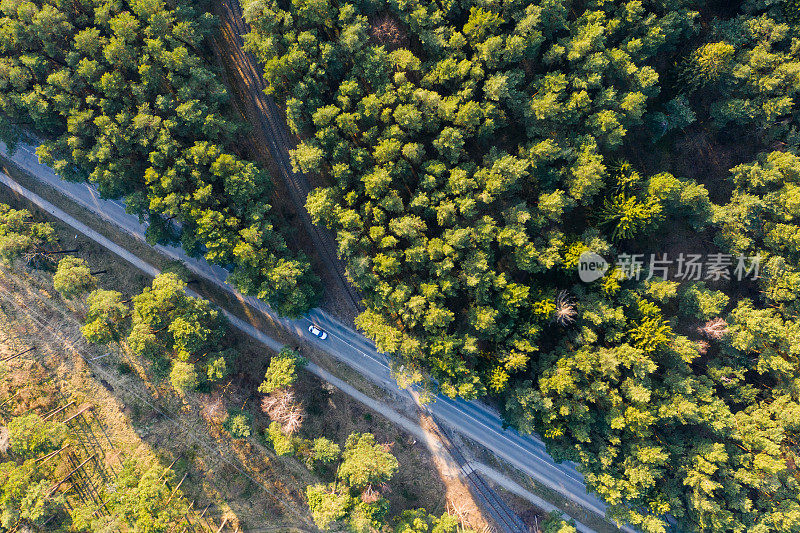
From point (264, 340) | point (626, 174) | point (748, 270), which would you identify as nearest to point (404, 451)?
point (264, 340)

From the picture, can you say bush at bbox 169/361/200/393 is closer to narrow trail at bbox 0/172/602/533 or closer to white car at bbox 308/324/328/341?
narrow trail at bbox 0/172/602/533

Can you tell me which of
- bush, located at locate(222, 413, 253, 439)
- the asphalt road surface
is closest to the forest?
bush, located at locate(222, 413, 253, 439)

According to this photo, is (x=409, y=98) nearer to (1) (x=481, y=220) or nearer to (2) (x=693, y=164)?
(1) (x=481, y=220)

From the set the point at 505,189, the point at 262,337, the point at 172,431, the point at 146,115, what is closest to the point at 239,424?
the point at 262,337

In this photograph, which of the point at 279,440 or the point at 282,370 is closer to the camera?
the point at 279,440

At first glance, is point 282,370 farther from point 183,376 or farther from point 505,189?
point 505,189
